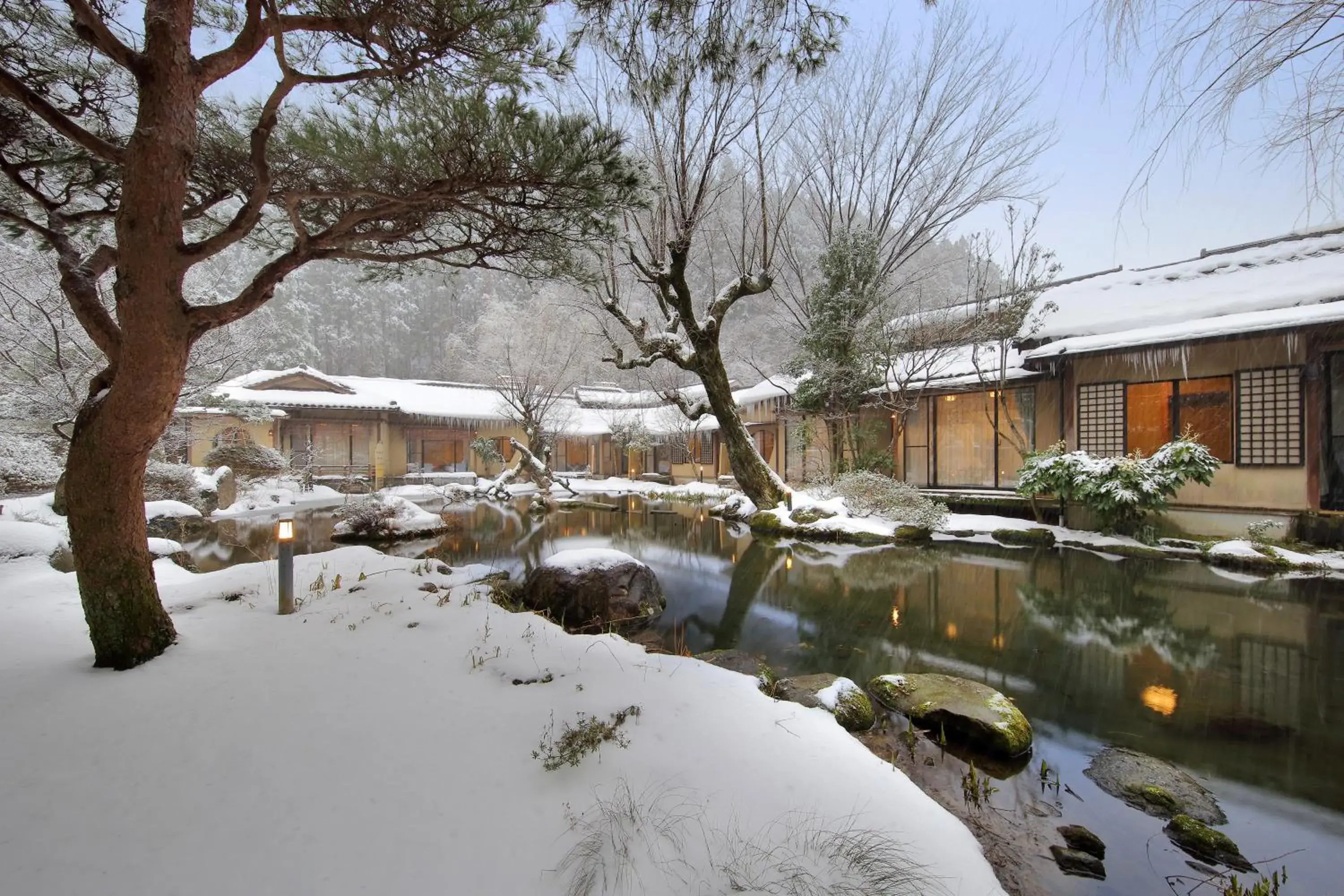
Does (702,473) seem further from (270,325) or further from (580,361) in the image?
(270,325)

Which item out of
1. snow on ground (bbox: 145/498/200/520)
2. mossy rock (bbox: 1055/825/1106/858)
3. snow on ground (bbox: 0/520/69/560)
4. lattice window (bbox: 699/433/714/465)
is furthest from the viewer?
lattice window (bbox: 699/433/714/465)

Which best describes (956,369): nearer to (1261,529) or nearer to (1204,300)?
(1204,300)

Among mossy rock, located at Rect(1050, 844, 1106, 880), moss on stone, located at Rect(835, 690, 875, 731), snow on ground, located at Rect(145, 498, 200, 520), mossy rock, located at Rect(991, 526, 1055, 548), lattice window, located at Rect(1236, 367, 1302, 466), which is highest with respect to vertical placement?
lattice window, located at Rect(1236, 367, 1302, 466)

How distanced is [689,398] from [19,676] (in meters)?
11.1

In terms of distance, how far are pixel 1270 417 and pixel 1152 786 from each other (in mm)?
9375

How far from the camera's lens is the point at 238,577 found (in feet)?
15.9

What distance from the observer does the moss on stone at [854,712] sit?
3.42m

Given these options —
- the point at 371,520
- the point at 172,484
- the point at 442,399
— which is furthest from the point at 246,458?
the point at 442,399

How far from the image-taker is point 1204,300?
964cm

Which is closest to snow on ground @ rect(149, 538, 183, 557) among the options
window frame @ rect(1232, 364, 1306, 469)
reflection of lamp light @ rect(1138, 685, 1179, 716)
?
reflection of lamp light @ rect(1138, 685, 1179, 716)

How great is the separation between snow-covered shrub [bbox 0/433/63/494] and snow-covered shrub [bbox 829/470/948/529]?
47.2 ft

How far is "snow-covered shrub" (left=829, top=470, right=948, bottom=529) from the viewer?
10016 mm

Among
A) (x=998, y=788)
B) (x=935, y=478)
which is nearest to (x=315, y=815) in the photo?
(x=998, y=788)

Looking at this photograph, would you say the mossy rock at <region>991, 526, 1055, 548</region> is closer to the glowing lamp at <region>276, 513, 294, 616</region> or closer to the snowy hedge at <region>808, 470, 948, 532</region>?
the snowy hedge at <region>808, 470, 948, 532</region>
